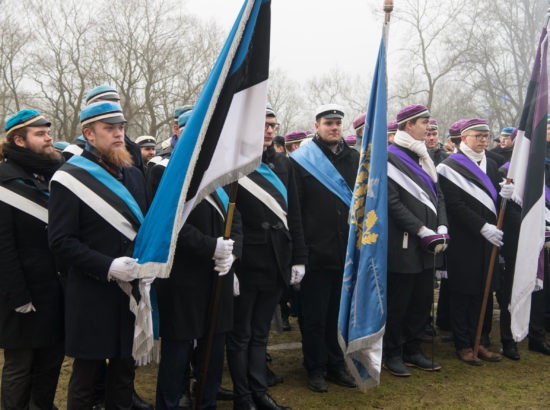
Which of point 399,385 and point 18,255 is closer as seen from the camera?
point 18,255

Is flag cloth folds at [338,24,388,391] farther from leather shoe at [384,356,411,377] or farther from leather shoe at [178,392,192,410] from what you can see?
leather shoe at [178,392,192,410]

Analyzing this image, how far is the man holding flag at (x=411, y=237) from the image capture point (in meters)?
4.60

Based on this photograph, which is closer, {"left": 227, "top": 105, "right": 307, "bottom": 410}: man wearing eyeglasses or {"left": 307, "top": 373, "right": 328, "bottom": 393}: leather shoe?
{"left": 227, "top": 105, "right": 307, "bottom": 410}: man wearing eyeglasses

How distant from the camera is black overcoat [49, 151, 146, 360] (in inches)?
114

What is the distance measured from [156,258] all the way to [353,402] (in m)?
2.18

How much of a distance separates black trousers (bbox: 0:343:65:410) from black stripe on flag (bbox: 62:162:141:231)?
3.61 feet

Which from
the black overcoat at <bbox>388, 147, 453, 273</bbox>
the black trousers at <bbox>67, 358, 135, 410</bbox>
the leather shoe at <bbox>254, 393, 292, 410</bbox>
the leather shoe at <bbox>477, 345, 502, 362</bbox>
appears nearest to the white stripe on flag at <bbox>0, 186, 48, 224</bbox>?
the black trousers at <bbox>67, 358, 135, 410</bbox>

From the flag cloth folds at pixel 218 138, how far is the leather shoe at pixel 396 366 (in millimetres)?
2711

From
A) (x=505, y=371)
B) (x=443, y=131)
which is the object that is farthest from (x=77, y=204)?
(x=443, y=131)

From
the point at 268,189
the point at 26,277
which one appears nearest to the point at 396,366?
the point at 268,189

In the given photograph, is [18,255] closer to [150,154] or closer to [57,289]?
[57,289]

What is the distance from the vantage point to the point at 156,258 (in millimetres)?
2764

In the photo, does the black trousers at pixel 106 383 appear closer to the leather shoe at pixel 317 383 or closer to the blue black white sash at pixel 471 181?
the leather shoe at pixel 317 383

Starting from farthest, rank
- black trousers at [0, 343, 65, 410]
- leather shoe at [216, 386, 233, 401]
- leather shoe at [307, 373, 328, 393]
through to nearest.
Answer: leather shoe at [307, 373, 328, 393] < leather shoe at [216, 386, 233, 401] < black trousers at [0, 343, 65, 410]
